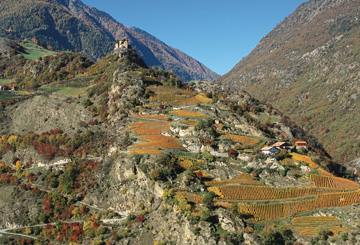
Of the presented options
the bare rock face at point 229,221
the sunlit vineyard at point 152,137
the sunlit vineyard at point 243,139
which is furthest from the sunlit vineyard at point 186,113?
the bare rock face at point 229,221

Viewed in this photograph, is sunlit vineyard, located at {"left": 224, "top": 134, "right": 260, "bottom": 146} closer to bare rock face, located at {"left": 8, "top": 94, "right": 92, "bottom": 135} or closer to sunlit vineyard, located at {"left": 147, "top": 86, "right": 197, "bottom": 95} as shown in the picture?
Answer: sunlit vineyard, located at {"left": 147, "top": 86, "right": 197, "bottom": 95}

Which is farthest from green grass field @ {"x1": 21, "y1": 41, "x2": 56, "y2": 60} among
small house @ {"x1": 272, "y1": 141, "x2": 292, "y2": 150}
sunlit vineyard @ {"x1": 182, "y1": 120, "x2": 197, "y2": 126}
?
small house @ {"x1": 272, "y1": 141, "x2": 292, "y2": 150}

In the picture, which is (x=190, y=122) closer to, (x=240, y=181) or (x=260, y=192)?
(x=240, y=181)

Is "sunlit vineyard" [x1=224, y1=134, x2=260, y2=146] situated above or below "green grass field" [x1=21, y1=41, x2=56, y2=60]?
below

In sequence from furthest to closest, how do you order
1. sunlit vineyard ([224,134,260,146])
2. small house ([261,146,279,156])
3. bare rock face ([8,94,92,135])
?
bare rock face ([8,94,92,135])
sunlit vineyard ([224,134,260,146])
small house ([261,146,279,156])

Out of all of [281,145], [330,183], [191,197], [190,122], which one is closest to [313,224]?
[330,183]

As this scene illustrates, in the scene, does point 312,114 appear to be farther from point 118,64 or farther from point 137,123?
point 137,123

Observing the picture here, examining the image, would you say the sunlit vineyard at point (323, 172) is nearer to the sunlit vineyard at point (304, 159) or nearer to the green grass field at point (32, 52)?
the sunlit vineyard at point (304, 159)
